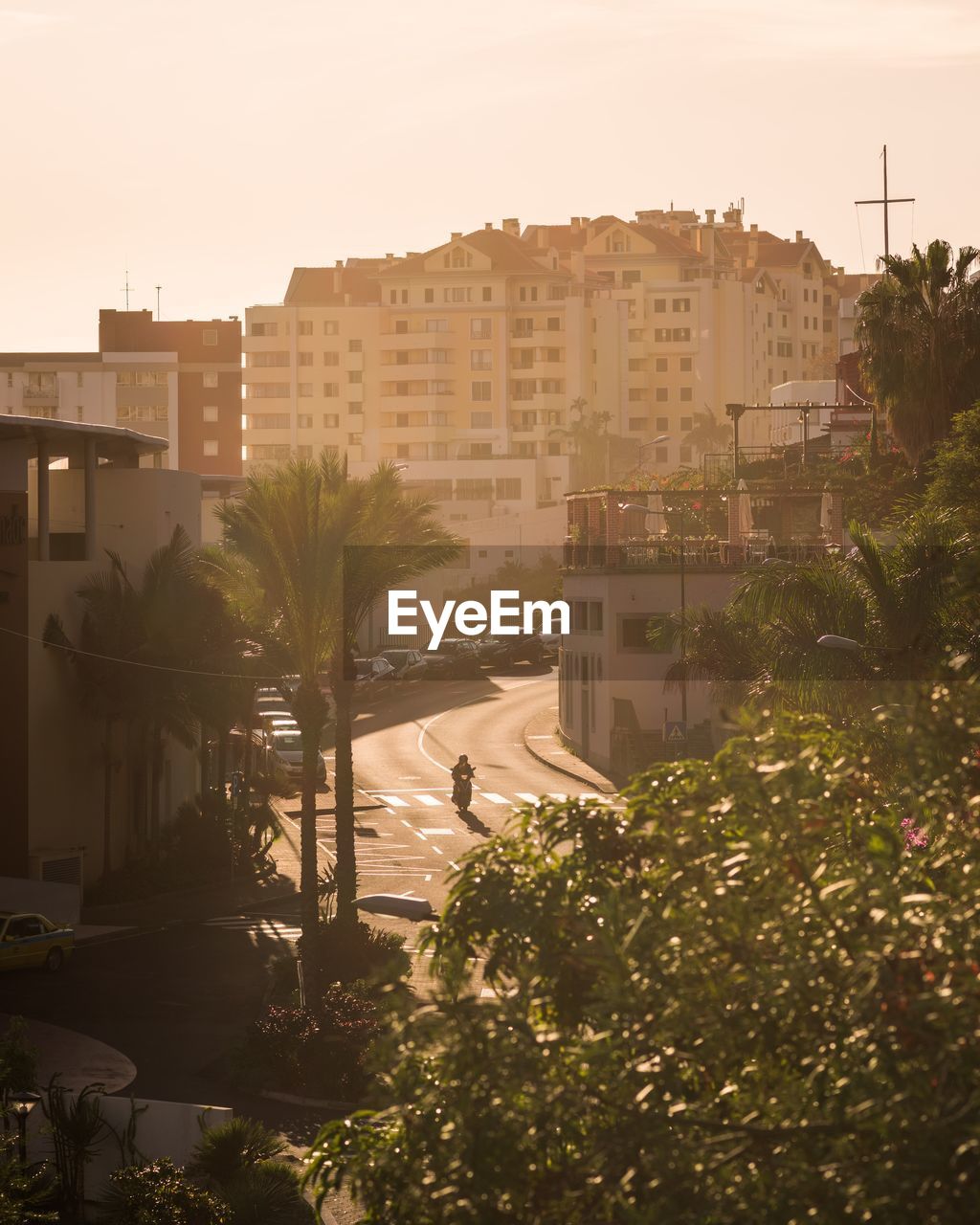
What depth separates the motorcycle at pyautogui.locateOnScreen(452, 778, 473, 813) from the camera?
50.2 m

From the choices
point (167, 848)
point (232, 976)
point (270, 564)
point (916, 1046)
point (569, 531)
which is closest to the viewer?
point (916, 1046)

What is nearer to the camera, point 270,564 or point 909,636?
point 909,636

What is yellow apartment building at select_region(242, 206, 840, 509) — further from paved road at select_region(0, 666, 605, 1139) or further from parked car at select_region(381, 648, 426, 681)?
paved road at select_region(0, 666, 605, 1139)

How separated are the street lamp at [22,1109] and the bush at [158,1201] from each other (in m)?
1.06

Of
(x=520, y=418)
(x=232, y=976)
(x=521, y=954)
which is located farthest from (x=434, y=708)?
(x=520, y=418)

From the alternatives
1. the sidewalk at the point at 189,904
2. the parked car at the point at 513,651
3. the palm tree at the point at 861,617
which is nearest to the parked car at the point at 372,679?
the parked car at the point at 513,651

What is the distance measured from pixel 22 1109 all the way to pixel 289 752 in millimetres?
39671

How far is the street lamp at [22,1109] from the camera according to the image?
17766mm

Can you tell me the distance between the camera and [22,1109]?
59.7 feet

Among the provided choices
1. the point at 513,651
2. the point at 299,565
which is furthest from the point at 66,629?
the point at 513,651

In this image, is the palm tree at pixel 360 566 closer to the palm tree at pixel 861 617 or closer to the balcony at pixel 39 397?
the palm tree at pixel 861 617

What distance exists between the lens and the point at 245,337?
160625mm

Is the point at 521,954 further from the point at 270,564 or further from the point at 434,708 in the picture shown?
the point at 434,708

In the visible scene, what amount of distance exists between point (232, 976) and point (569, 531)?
1300 inches
